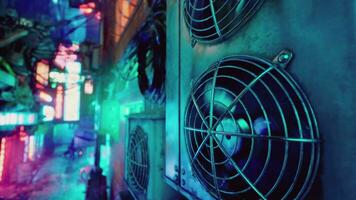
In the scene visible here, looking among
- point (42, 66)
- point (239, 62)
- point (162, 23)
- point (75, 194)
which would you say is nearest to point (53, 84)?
point (42, 66)

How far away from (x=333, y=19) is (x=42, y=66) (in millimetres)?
16568

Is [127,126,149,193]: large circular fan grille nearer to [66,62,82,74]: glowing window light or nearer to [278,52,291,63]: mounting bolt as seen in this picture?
[278,52,291,63]: mounting bolt

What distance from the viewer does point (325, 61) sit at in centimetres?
71

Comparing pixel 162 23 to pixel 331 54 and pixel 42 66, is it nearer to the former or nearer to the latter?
pixel 331 54

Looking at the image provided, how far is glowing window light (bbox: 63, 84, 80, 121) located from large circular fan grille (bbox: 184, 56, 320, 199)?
1683 cm

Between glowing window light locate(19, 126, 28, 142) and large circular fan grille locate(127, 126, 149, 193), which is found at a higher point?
large circular fan grille locate(127, 126, 149, 193)

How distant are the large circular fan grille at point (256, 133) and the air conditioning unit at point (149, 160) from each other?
80cm

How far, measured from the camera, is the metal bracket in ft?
2.65

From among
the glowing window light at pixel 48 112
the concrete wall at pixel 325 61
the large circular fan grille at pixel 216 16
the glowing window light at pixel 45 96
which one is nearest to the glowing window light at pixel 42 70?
the glowing window light at pixel 45 96

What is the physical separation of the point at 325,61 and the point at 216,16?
0.64 metres

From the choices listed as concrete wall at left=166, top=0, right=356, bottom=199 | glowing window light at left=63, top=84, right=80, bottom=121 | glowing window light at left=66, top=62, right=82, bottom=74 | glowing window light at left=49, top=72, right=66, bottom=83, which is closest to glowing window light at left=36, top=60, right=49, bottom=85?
glowing window light at left=49, top=72, right=66, bottom=83

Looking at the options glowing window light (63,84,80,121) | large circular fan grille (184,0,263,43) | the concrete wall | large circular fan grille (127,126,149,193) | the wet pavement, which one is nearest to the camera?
the concrete wall

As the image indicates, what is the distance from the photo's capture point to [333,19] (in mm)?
699

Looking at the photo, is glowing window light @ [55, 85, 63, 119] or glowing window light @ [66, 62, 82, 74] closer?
glowing window light @ [66, 62, 82, 74]
